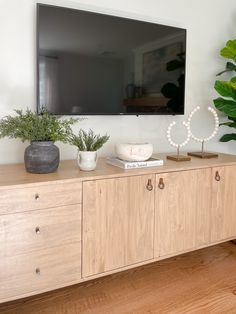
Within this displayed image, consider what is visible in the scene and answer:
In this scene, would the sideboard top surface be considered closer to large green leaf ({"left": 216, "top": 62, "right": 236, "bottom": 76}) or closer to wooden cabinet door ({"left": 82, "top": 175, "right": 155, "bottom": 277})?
wooden cabinet door ({"left": 82, "top": 175, "right": 155, "bottom": 277})

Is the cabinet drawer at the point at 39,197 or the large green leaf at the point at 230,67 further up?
the large green leaf at the point at 230,67

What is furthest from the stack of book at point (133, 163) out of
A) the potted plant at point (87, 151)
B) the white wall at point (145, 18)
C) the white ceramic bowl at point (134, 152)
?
the white wall at point (145, 18)

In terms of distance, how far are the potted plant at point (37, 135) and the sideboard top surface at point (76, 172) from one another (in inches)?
2.1

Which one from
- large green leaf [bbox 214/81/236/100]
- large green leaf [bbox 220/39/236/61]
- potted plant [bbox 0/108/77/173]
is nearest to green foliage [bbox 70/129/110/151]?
potted plant [bbox 0/108/77/173]

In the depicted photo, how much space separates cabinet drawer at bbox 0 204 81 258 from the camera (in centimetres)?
135

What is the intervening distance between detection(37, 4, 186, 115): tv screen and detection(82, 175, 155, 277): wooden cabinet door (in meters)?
0.55

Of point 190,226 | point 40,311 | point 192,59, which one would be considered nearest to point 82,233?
point 40,311

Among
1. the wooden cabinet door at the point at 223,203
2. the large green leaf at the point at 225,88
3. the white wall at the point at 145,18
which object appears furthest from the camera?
the large green leaf at the point at 225,88

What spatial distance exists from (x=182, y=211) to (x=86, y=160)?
0.66 metres

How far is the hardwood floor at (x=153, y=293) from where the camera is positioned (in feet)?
5.15

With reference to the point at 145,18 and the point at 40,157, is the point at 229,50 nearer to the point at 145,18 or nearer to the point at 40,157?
the point at 145,18

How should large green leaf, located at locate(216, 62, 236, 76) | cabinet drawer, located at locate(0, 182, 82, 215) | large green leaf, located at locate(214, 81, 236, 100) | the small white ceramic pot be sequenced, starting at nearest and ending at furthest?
cabinet drawer, located at locate(0, 182, 82, 215), the small white ceramic pot, large green leaf, located at locate(214, 81, 236, 100), large green leaf, located at locate(216, 62, 236, 76)

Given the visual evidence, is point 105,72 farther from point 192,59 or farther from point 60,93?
point 192,59

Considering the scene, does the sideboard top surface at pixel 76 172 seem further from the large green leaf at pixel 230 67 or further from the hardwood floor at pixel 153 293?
the large green leaf at pixel 230 67
